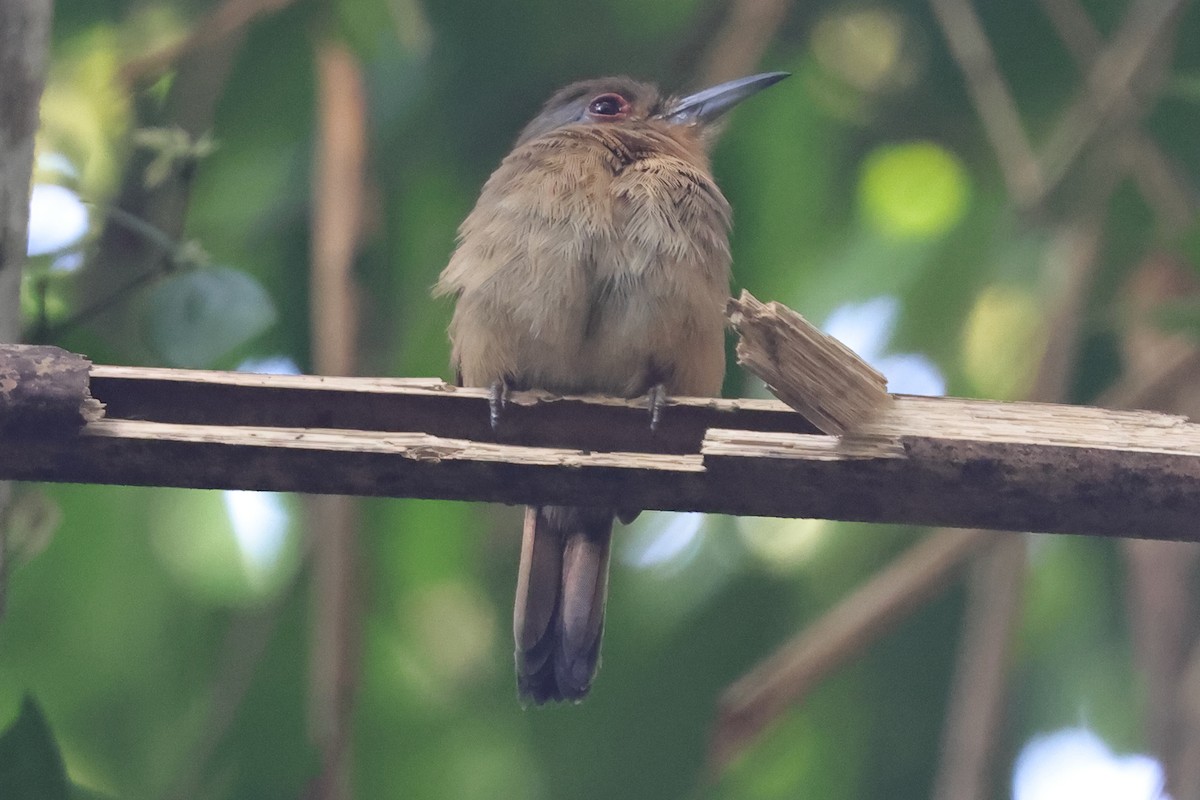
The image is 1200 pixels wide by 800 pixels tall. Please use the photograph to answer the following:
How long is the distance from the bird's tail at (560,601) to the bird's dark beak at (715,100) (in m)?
1.02

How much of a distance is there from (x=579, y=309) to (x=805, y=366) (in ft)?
3.58

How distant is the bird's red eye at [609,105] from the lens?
3291 mm

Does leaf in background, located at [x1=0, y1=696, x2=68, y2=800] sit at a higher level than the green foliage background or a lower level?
lower

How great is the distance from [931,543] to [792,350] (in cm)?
157

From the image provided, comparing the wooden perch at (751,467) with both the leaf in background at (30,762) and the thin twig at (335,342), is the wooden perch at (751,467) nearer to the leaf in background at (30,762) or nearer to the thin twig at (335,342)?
the leaf in background at (30,762)

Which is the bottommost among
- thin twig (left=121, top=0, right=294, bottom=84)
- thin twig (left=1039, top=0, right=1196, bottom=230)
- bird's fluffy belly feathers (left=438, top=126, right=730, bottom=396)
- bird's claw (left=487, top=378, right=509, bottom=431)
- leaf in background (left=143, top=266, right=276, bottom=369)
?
bird's claw (left=487, top=378, right=509, bottom=431)

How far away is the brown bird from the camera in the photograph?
8.45 feet

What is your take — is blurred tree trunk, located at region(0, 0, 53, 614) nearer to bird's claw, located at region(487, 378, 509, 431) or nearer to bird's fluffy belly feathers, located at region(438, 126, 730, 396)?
bird's claw, located at region(487, 378, 509, 431)

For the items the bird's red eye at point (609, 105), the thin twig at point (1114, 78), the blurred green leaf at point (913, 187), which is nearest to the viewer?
the thin twig at point (1114, 78)

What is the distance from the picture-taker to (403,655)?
3.01 m

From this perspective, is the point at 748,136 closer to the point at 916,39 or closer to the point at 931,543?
the point at 916,39

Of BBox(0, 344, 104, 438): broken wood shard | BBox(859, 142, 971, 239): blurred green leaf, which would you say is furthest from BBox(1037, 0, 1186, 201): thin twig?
BBox(0, 344, 104, 438): broken wood shard

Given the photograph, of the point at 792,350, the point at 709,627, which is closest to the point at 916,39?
the point at 709,627

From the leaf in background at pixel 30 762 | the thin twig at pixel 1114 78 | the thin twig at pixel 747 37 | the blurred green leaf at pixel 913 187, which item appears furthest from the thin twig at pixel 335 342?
the thin twig at pixel 1114 78
